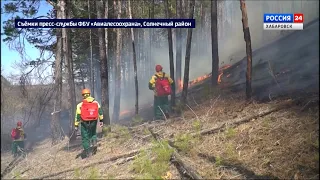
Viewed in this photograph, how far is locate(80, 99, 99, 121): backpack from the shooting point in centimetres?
775

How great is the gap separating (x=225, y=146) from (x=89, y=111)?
11.9ft

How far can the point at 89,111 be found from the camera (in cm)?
778

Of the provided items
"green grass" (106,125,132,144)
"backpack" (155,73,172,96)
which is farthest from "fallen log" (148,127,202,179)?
"backpack" (155,73,172,96)

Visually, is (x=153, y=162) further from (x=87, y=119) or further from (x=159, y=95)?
(x=159, y=95)

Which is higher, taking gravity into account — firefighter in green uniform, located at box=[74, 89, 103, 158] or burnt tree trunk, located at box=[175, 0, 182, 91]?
burnt tree trunk, located at box=[175, 0, 182, 91]

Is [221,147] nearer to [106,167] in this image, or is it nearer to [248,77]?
[106,167]

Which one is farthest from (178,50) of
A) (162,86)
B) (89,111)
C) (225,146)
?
(225,146)

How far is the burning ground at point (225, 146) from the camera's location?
17.3ft

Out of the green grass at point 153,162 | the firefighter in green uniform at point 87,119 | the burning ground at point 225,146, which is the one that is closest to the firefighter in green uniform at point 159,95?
the burning ground at point 225,146

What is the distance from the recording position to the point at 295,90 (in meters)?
8.73

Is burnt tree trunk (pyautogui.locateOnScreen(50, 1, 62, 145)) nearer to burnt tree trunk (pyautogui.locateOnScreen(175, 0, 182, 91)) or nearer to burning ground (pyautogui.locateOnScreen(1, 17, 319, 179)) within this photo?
burning ground (pyautogui.locateOnScreen(1, 17, 319, 179))

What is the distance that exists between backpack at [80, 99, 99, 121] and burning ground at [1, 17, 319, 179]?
0.98 m

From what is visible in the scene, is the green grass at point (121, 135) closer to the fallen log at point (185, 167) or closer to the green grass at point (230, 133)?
the fallen log at point (185, 167)

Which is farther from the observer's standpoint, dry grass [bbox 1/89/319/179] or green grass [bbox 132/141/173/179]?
green grass [bbox 132/141/173/179]
